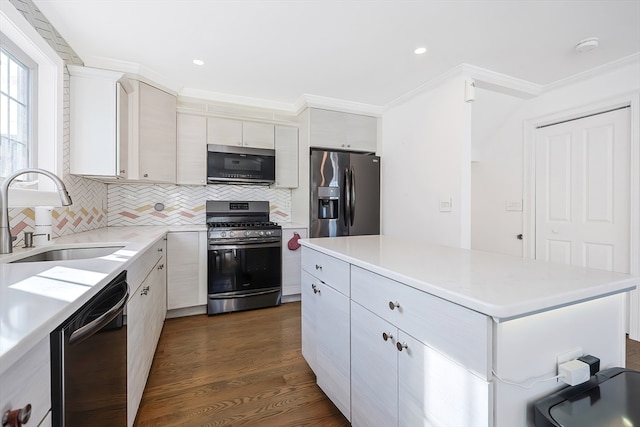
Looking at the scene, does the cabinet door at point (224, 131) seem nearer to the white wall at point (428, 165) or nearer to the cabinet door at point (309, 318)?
the white wall at point (428, 165)

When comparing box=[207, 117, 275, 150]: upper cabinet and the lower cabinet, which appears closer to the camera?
the lower cabinet

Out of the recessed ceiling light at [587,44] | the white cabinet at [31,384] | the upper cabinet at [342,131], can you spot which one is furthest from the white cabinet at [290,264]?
the recessed ceiling light at [587,44]

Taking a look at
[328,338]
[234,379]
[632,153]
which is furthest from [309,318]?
[632,153]

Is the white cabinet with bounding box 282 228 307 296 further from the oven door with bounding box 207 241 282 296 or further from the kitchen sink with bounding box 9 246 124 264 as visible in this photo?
the kitchen sink with bounding box 9 246 124 264

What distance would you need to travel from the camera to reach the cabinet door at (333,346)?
1396 mm

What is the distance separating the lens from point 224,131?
3.29 metres

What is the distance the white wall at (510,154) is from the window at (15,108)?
3.78 metres

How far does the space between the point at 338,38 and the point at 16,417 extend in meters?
2.50

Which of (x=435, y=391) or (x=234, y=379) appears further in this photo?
(x=234, y=379)

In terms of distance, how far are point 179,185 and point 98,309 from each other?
266 centimetres

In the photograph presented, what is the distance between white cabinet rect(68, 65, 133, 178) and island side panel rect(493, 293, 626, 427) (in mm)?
2756

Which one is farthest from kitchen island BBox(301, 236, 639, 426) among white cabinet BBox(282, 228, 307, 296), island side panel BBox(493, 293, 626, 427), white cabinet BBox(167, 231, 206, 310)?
white cabinet BBox(167, 231, 206, 310)

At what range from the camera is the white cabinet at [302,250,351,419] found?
1412mm

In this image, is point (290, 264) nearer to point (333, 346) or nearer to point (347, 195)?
point (347, 195)
